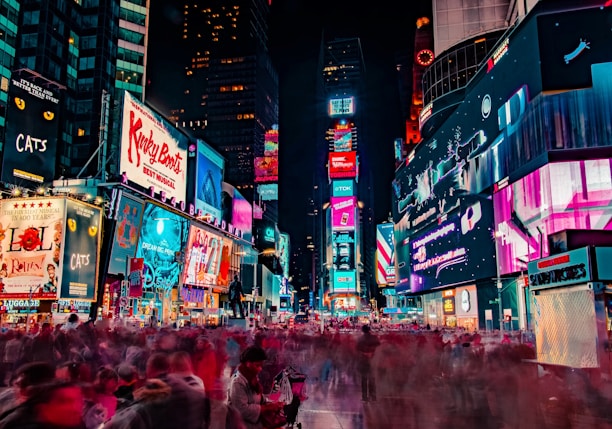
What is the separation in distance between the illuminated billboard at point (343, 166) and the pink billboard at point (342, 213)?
878 cm

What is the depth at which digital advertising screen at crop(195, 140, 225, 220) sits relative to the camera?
66.6 metres

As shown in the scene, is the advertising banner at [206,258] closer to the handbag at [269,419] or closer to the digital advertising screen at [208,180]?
the digital advertising screen at [208,180]

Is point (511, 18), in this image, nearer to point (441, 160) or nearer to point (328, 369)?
point (441, 160)

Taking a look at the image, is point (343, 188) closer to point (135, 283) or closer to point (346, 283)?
point (346, 283)

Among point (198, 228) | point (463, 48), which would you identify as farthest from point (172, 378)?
point (463, 48)

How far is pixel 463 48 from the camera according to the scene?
7288 cm

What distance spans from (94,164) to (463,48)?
2032 inches

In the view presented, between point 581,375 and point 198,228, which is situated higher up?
point 198,228

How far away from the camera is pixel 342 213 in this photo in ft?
474

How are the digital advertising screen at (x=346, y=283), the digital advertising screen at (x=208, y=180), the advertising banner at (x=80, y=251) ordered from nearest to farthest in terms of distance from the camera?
the advertising banner at (x=80, y=251), the digital advertising screen at (x=208, y=180), the digital advertising screen at (x=346, y=283)

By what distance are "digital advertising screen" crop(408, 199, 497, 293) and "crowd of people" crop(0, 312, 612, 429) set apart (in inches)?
1254

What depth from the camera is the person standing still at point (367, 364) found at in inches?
519

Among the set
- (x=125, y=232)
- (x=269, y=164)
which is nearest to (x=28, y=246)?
(x=125, y=232)

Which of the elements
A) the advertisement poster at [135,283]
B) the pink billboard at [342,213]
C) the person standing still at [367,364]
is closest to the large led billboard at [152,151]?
the advertisement poster at [135,283]
